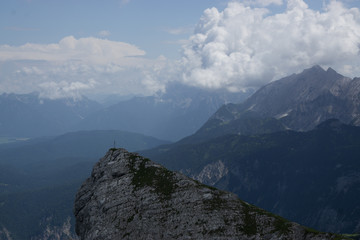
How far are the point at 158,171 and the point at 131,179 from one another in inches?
313

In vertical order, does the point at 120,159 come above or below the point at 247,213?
above

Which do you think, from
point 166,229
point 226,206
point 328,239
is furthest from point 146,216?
point 328,239

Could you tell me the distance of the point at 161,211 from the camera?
74.1 meters

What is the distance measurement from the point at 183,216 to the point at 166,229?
495cm

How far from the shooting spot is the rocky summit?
6397cm

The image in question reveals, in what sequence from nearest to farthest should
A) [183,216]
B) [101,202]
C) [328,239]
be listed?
[328,239] < [183,216] < [101,202]

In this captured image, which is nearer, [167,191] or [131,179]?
[167,191]

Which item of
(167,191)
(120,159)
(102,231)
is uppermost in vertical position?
(120,159)

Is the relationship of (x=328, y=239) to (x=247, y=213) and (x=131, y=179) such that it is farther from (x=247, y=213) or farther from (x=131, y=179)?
(x=131, y=179)

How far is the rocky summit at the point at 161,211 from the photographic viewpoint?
64.0 metres

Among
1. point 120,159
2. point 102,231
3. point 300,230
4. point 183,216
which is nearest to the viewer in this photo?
point 300,230

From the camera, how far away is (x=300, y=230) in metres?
59.3

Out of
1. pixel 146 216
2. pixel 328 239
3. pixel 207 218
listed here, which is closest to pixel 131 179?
pixel 146 216

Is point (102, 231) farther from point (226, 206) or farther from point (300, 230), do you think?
point (300, 230)
